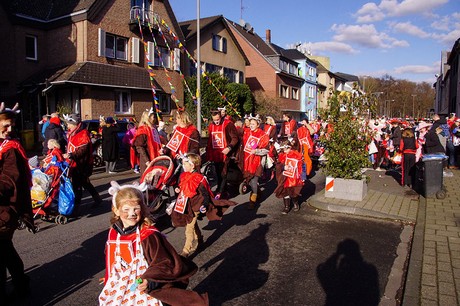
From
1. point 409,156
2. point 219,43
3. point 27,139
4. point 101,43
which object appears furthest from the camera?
point 219,43

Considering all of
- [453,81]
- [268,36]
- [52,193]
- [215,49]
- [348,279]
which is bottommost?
[348,279]

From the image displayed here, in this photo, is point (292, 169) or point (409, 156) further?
point (409, 156)

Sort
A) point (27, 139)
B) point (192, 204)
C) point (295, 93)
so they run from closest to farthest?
point (192, 204), point (27, 139), point (295, 93)

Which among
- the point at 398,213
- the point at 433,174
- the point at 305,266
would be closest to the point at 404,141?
the point at 433,174

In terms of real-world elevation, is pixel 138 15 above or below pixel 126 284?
above

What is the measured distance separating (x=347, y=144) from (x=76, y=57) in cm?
1819

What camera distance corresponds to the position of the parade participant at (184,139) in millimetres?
7566

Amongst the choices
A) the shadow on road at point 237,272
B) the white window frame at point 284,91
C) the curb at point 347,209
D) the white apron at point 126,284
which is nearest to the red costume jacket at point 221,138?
the curb at point 347,209

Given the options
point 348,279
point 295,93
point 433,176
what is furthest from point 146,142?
point 295,93

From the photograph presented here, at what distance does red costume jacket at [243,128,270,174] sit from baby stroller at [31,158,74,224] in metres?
3.69

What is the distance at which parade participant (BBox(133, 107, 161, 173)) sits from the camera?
7472 mm

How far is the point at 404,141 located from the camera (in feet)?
36.0

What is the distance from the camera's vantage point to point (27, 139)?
745 inches

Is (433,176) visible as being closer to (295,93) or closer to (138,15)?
(138,15)
